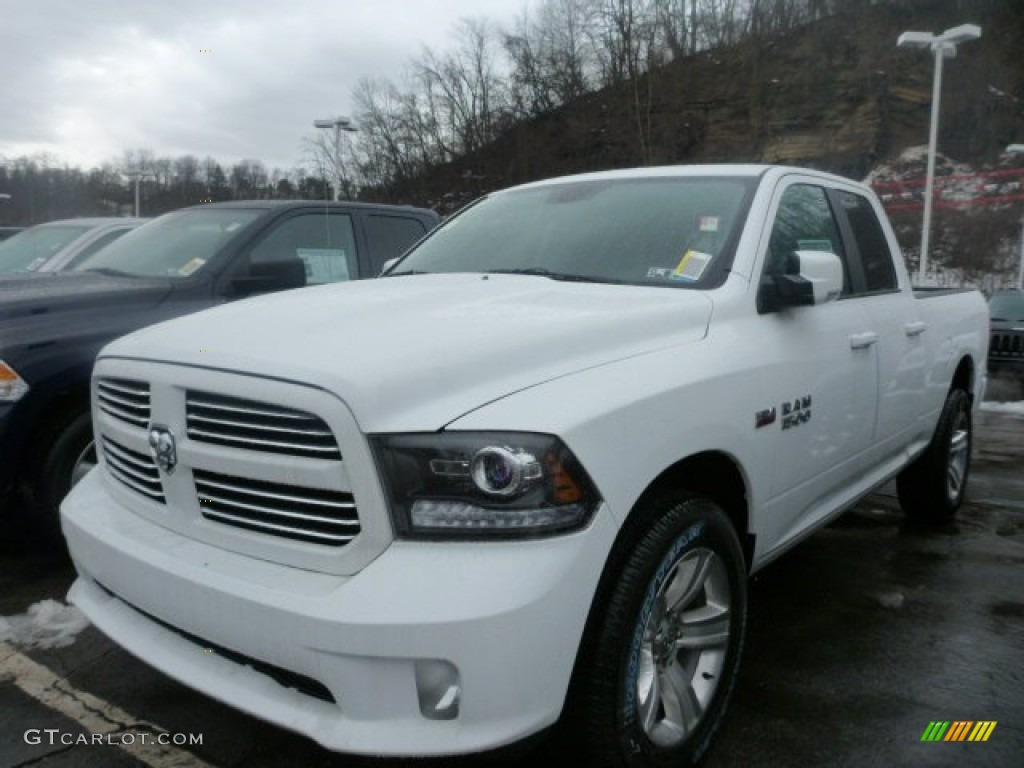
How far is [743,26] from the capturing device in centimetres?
6069

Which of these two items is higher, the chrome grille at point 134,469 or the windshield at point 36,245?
the windshield at point 36,245

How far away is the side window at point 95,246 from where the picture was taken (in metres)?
7.12

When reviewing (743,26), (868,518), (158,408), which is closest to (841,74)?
(743,26)

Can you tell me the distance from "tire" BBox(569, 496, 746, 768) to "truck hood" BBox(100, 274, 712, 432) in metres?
0.50

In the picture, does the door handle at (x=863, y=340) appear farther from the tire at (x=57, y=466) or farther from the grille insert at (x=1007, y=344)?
the grille insert at (x=1007, y=344)

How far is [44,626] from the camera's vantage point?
3412 millimetres

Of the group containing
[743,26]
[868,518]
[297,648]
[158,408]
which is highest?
[743,26]

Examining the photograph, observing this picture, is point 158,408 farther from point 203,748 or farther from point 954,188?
point 954,188

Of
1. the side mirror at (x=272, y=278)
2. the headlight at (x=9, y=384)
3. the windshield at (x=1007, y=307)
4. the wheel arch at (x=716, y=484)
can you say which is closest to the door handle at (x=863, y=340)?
the wheel arch at (x=716, y=484)

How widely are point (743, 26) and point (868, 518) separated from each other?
6344cm

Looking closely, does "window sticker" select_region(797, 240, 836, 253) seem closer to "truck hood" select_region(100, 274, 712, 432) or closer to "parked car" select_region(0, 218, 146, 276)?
"truck hood" select_region(100, 274, 712, 432)

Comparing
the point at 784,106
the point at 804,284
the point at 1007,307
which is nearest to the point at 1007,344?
the point at 1007,307

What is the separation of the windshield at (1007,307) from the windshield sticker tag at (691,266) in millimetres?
12055

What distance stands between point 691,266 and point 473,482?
1.45m
